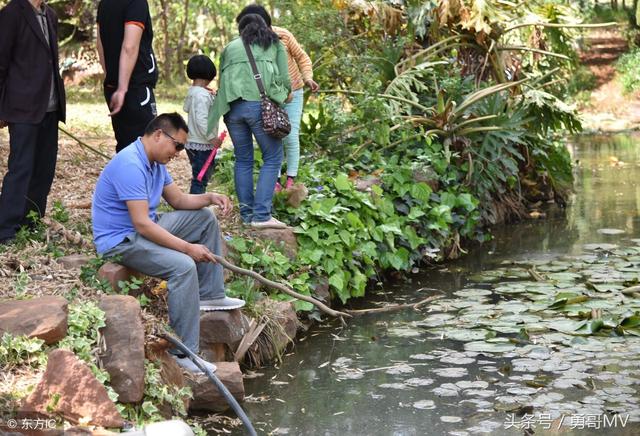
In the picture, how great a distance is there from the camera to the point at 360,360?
6.18m

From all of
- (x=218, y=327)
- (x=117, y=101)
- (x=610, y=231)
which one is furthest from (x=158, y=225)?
(x=610, y=231)

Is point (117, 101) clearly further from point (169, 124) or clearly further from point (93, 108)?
point (93, 108)

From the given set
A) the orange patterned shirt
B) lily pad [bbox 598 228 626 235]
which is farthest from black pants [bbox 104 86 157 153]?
lily pad [bbox 598 228 626 235]

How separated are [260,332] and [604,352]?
6.95 feet

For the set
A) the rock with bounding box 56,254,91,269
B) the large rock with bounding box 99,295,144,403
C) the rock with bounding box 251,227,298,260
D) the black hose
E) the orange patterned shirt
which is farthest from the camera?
the orange patterned shirt

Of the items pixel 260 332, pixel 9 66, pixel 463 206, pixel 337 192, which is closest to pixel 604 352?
pixel 260 332

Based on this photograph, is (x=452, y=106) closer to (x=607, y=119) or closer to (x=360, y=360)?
(x=360, y=360)

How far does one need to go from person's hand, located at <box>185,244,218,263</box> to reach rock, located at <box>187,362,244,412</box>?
0.59 metres

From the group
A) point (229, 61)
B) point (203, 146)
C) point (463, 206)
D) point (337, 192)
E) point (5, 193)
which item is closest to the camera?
point (5, 193)

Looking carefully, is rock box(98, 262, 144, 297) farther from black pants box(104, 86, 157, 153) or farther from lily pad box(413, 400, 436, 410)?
lily pad box(413, 400, 436, 410)

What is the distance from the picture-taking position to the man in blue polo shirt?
5211 millimetres

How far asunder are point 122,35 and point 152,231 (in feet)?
5.67

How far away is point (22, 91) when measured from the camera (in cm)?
594

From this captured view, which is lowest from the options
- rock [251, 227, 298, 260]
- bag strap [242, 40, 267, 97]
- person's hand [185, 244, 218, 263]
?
rock [251, 227, 298, 260]
